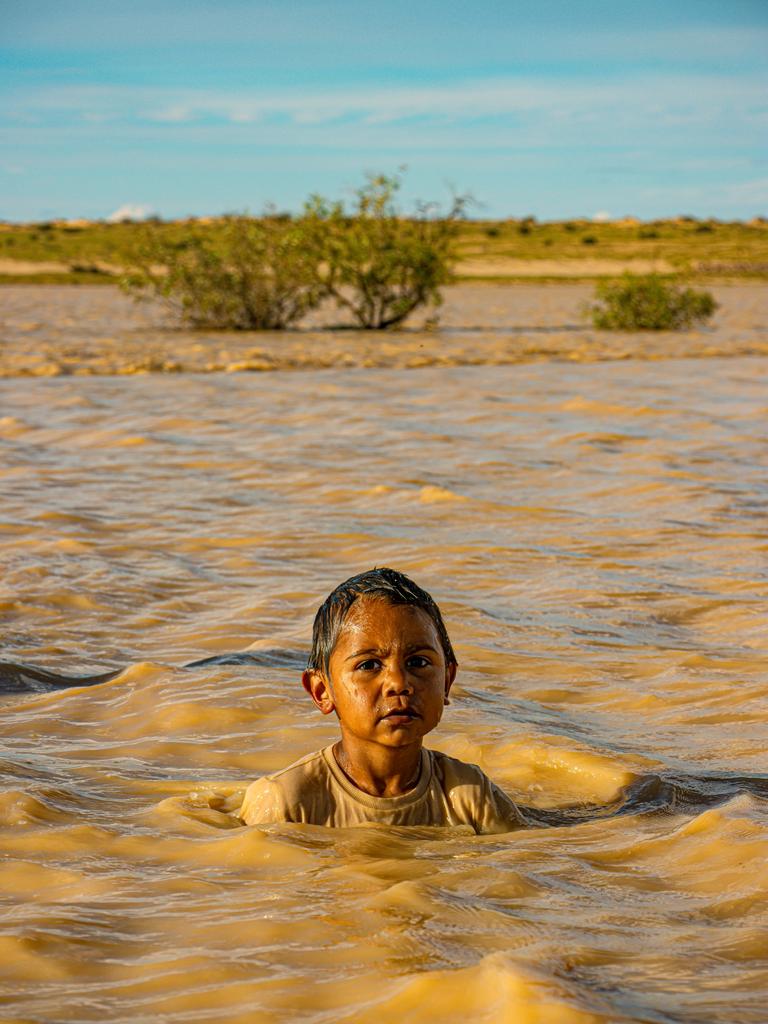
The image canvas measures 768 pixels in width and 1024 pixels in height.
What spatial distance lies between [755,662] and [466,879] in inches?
95.0

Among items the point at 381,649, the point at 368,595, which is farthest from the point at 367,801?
the point at 368,595

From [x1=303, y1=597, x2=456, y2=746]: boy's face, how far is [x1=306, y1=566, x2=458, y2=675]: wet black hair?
21 millimetres

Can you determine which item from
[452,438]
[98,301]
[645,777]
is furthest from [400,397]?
[98,301]

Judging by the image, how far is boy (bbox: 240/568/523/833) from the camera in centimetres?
346

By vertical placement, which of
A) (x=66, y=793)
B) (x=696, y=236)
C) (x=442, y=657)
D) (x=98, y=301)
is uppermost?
(x=696, y=236)

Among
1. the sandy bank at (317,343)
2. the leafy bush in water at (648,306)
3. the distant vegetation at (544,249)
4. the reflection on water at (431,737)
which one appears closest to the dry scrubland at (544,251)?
the distant vegetation at (544,249)

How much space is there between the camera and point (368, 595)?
11.6ft

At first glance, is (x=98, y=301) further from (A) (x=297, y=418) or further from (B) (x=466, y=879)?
(B) (x=466, y=879)

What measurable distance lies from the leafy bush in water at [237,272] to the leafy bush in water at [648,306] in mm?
5260

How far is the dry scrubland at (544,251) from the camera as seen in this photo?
48969 mm

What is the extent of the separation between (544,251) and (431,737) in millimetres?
57576

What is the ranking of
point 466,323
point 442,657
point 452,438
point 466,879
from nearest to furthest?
point 466,879, point 442,657, point 452,438, point 466,323

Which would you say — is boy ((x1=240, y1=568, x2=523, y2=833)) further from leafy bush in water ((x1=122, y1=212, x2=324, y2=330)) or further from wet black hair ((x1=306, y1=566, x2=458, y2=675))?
leafy bush in water ((x1=122, y1=212, x2=324, y2=330))

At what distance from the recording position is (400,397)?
14570 mm
